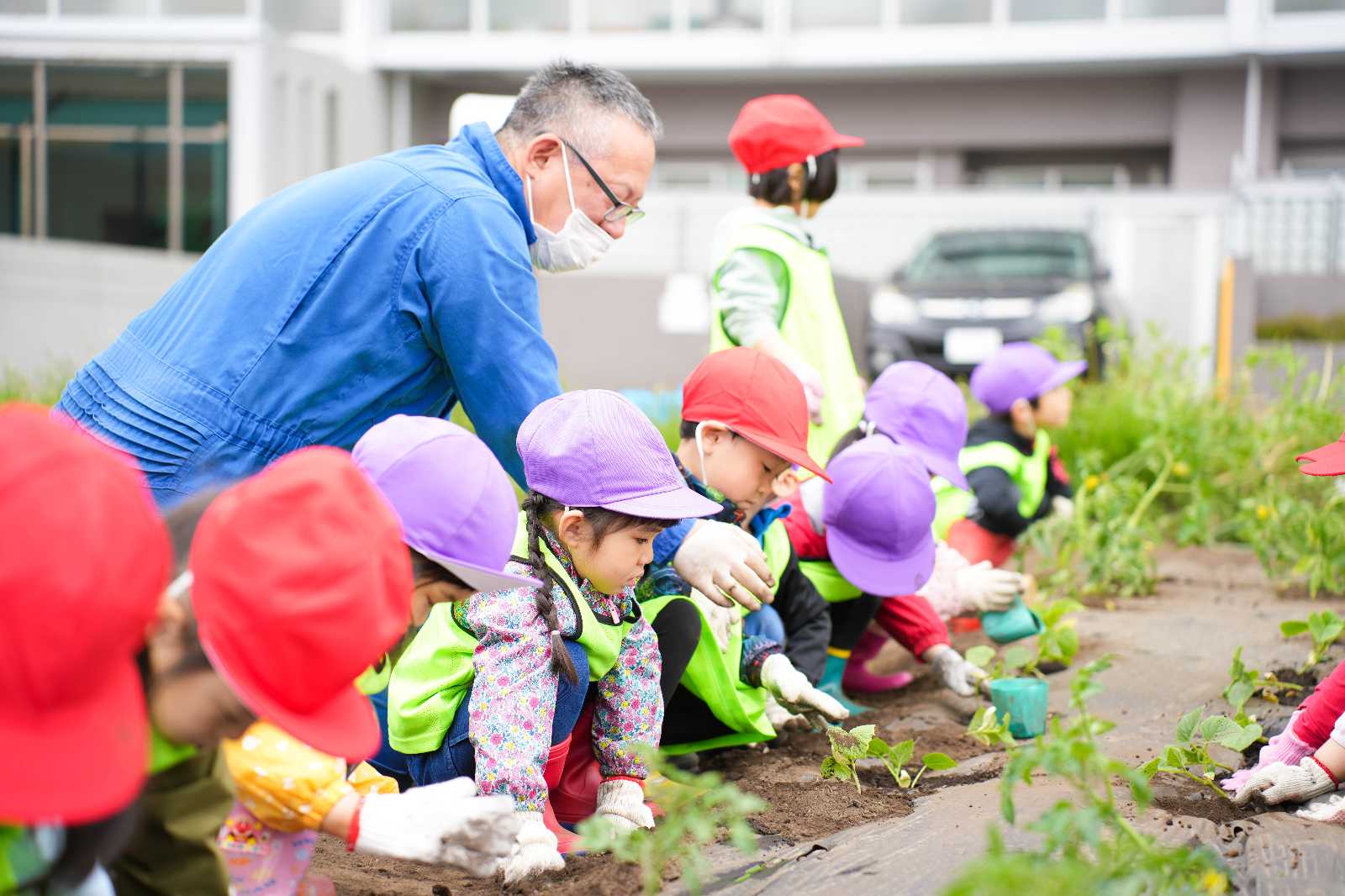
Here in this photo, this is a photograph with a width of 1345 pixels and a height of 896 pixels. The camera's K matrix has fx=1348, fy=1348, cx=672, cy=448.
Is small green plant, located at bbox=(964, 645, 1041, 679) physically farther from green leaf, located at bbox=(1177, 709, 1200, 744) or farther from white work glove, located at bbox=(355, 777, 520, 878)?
white work glove, located at bbox=(355, 777, 520, 878)

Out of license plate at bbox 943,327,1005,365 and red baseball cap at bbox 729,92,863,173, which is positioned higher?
red baseball cap at bbox 729,92,863,173

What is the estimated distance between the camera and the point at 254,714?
1.46m

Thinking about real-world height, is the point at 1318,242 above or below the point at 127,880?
above

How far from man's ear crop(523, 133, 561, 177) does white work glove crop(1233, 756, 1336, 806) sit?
175 centimetres

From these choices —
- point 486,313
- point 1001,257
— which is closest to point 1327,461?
point 486,313

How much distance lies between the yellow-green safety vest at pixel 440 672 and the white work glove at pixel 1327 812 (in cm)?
123

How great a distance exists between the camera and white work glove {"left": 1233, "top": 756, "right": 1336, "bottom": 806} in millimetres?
2338

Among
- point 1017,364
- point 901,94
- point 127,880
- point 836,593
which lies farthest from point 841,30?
point 127,880

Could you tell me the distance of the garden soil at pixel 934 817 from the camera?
2.09 metres

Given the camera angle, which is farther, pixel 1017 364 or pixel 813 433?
pixel 1017 364

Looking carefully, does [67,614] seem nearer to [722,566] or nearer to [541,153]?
[722,566]

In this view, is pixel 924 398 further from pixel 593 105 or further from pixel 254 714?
pixel 254 714

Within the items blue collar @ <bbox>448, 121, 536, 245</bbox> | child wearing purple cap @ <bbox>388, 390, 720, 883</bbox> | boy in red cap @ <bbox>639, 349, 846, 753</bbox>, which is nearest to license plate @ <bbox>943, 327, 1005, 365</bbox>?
boy in red cap @ <bbox>639, 349, 846, 753</bbox>

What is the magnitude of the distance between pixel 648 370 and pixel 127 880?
10098 millimetres
